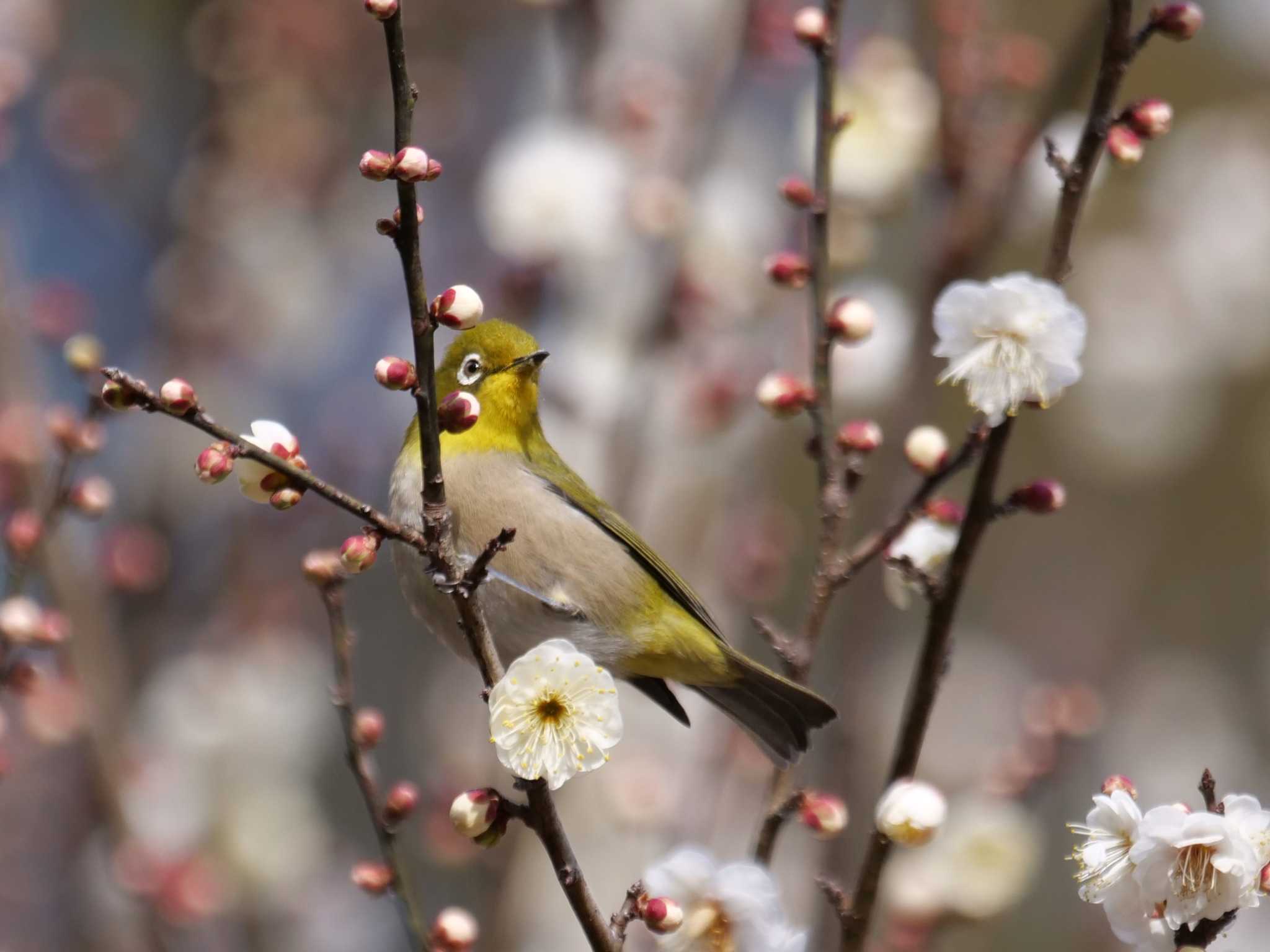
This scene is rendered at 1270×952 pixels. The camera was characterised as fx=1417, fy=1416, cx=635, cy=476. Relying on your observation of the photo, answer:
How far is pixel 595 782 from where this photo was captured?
5.50 meters

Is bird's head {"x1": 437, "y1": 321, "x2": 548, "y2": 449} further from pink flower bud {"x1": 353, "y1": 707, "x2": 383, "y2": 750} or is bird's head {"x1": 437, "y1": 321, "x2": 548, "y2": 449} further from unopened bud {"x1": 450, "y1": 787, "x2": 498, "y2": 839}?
unopened bud {"x1": 450, "y1": 787, "x2": 498, "y2": 839}

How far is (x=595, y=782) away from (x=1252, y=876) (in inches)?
148

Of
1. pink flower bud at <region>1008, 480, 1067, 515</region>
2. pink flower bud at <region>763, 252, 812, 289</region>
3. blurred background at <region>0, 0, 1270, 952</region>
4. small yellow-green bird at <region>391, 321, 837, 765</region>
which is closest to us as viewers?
pink flower bud at <region>1008, 480, 1067, 515</region>

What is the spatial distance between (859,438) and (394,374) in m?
0.98

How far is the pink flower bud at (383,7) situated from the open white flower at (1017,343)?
1.11m

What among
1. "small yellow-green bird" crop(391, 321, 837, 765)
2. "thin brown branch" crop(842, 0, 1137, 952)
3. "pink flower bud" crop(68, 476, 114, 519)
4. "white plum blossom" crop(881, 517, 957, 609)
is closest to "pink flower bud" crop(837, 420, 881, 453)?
"white plum blossom" crop(881, 517, 957, 609)

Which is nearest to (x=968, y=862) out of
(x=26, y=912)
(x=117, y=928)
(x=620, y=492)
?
(x=620, y=492)

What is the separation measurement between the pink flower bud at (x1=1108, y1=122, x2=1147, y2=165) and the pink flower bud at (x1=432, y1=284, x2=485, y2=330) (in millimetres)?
1135

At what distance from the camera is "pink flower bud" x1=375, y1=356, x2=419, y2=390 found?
2.04m

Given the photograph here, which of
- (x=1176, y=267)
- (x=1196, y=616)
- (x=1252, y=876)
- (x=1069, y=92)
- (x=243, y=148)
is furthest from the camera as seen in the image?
(x=1196, y=616)

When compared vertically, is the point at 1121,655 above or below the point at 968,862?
above

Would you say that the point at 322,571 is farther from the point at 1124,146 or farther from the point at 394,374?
the point at 1124,146

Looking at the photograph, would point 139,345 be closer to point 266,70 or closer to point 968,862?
point 266,70

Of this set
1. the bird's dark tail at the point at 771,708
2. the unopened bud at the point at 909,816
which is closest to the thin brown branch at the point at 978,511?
the unopened bud at the point at 909,816
